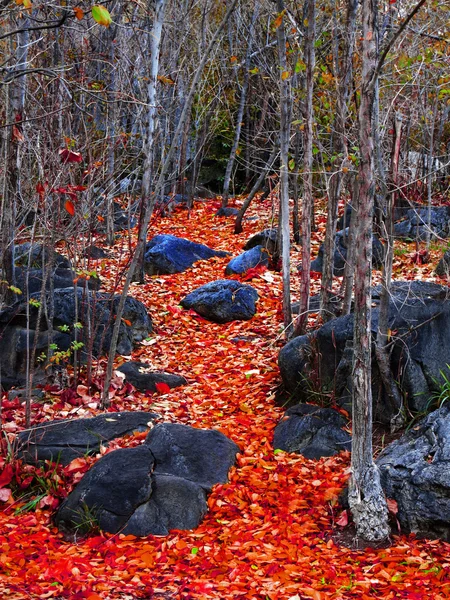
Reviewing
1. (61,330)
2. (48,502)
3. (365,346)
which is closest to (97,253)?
(61,330)

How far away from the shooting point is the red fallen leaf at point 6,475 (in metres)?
5.14

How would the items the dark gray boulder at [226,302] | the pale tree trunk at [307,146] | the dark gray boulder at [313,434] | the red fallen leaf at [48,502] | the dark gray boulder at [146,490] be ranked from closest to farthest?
the dark gray boulder at [146,490] < the red fallen leaf at [48,502] < the dark gray boulder at [313,434] < the pale tree trunk at [307,146] < the dark gray boulder at [226,302]

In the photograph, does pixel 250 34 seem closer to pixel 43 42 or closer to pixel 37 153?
pixel 43 42

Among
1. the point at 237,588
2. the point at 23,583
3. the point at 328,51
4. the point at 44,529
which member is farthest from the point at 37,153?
the point at 328,51

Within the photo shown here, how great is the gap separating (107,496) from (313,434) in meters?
1.89

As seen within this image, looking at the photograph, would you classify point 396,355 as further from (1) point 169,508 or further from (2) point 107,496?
(2) point 107,496

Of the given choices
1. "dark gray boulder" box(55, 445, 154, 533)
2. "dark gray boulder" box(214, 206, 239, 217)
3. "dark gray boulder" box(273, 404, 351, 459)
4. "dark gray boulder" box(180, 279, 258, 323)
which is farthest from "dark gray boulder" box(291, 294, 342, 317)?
"dark gray boulder" box(214, 206, 239, 217)

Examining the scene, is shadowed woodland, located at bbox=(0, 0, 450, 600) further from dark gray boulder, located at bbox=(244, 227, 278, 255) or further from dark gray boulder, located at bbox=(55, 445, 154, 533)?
dark gray boulder, located at bbox=(244, 227, 278, 255)

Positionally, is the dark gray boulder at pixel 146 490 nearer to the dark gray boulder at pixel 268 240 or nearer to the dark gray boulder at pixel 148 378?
the dark gray boulder at pixel 148 378

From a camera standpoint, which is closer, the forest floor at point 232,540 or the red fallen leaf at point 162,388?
the forest floor at point 232,540

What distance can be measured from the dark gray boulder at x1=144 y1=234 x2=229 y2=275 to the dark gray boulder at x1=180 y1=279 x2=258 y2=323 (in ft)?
5.81

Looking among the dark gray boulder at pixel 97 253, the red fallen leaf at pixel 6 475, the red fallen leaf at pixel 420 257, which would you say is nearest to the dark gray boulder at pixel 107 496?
the red fallen leaf at pixel 6 475

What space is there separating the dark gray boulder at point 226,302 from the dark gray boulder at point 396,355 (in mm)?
2119

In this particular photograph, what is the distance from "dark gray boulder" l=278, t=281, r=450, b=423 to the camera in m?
5.58
